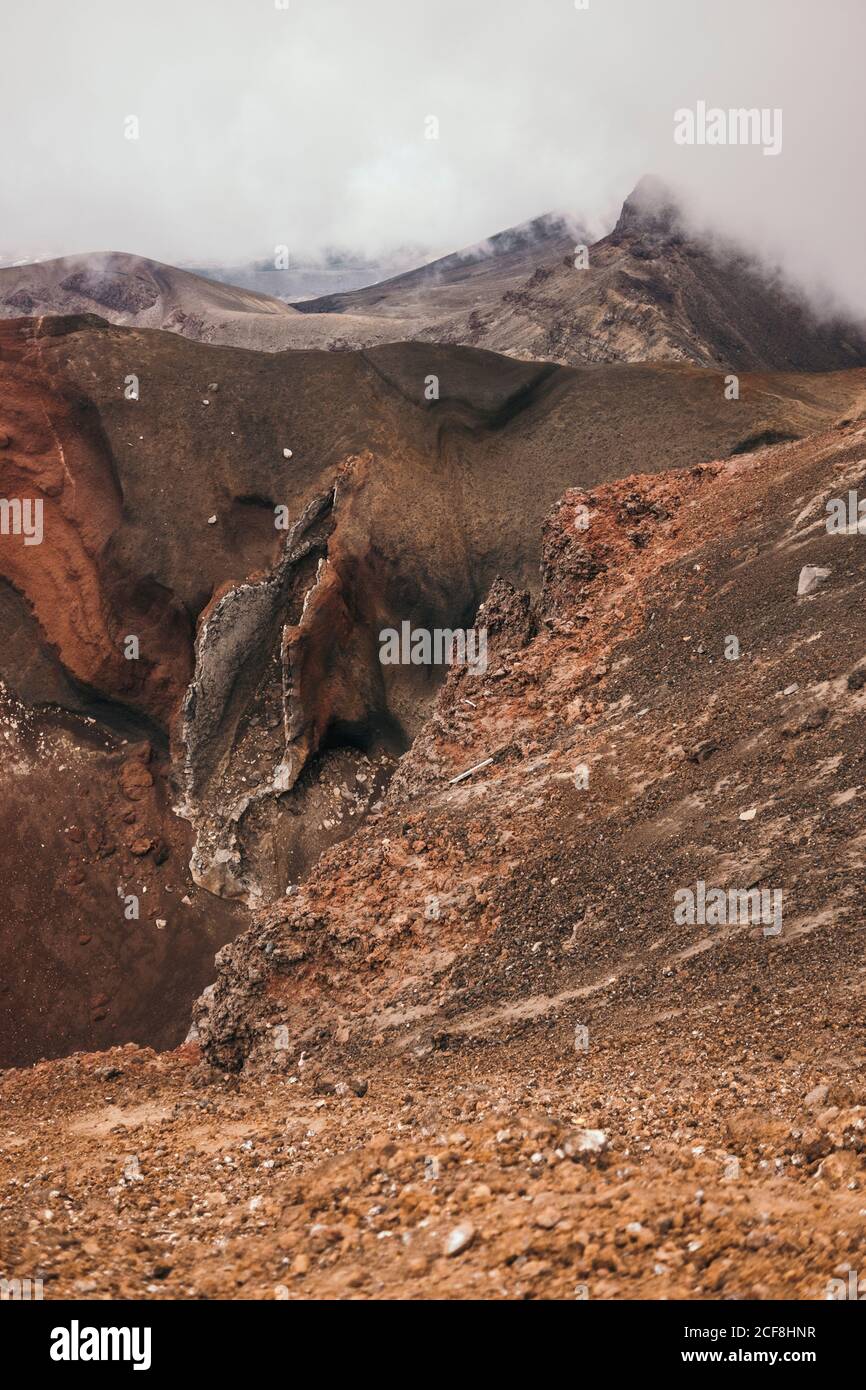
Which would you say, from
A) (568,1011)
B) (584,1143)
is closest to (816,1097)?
(584,1143)

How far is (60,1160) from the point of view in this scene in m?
9.84

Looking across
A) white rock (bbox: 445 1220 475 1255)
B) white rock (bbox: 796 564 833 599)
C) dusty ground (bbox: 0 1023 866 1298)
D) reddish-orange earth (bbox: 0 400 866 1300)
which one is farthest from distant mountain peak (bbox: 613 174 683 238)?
white rock (bbox: 445 1220 475 1255)

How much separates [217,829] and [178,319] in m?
65.8

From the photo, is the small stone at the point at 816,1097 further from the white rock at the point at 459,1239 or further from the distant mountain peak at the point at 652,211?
the distant mountain peak at the point at 652,211

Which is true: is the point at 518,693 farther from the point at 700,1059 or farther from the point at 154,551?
the point at 154,551

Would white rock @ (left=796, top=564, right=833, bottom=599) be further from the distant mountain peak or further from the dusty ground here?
the distant mountain peak

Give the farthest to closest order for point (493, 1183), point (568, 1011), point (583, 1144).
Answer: point (568, 1011) → point (583, 1144) → point (493, 1183)

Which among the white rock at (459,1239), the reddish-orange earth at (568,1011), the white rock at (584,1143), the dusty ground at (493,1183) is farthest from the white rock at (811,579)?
the white rock at (459,1239)

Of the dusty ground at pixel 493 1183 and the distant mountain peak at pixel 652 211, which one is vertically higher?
the distant mountain peak at pixel 652 211

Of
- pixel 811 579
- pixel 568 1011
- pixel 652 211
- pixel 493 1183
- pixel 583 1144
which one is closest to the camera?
pixel 493 1183

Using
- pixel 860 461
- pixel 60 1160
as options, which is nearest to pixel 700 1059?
pixel 60 1160

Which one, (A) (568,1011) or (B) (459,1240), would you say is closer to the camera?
(B) (459,1240)

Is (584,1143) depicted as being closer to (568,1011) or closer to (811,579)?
(568,1011)

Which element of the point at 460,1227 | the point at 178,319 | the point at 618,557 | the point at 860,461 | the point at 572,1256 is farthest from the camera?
the point at 178,319
